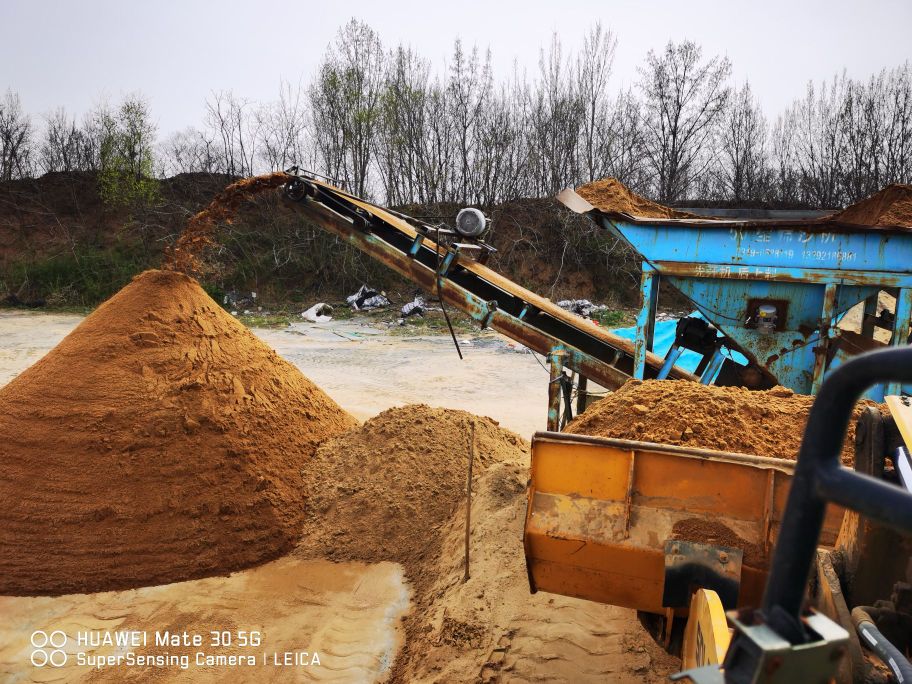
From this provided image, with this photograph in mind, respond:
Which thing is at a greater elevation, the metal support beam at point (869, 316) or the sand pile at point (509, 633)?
the metal support beam at point (869, 316)

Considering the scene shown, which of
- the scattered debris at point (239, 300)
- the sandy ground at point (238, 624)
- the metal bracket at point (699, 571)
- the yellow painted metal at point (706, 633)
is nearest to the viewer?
the yellow painted metal at point (706, 633)

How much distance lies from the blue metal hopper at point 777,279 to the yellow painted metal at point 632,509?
280cm

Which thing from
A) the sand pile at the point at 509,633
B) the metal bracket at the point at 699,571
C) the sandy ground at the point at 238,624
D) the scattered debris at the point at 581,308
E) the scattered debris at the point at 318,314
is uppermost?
the scattered debris at the point at 581,308

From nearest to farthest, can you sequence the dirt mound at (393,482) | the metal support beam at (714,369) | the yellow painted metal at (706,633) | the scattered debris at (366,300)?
the yellow painted metal at (706,633)
the dirt mound at (393,482)
the metal support beam at (714,369)
the scattered debris at (366,300)

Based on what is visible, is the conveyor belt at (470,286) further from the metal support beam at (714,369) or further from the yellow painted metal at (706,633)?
the yellow painted metal at (706,633)

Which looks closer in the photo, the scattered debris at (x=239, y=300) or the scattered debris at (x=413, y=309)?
the scattered debris at (x=413, y=309)

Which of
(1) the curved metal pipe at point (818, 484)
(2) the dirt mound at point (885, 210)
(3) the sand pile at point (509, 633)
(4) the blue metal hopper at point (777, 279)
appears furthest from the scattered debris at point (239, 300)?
(1) the curved metal pipe at point (818, 484)

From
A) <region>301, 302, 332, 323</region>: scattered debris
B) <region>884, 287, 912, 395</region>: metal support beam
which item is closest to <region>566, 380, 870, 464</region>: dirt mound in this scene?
<region>884, 287, 912, 395</region>: metal support beam

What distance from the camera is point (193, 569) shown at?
418 cm

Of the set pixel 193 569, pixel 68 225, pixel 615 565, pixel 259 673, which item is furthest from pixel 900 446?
pixel 68 225

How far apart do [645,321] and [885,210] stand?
208cm

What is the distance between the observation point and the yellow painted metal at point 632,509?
2482 mm

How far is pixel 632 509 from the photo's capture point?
2.56m

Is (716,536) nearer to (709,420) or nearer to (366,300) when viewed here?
(709,420)
